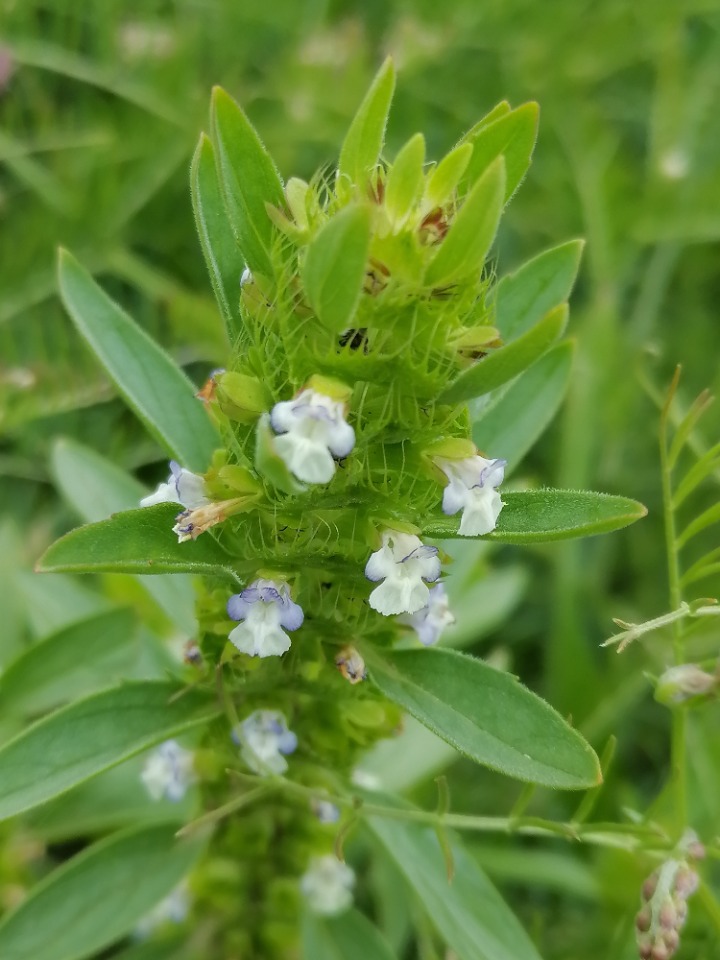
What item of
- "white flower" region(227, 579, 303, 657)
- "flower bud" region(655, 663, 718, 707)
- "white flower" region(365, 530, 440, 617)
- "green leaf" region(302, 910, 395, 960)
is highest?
"white flower" region(365, 530, 440, 617)

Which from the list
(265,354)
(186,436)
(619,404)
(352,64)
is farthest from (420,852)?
(352,64)

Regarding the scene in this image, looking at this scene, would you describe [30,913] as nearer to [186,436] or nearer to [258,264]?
[186,436]

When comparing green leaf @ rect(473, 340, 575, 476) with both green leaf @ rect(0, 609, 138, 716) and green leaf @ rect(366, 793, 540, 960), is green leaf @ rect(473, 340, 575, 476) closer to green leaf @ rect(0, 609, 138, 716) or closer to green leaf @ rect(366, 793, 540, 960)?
green leaf @ rect(366, 793, 540, 960)

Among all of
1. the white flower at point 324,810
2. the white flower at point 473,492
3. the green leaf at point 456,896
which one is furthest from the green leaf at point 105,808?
the white flower at point 473,492

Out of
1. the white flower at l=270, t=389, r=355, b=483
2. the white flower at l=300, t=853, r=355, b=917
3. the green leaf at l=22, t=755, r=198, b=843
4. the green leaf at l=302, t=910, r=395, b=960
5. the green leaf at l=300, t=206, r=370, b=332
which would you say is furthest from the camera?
the green leaf at l=22, t=755, r=198, b=843

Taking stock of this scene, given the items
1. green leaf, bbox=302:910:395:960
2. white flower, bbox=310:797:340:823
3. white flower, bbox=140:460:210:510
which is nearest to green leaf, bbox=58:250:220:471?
white flower, bbox=140:460:210:510

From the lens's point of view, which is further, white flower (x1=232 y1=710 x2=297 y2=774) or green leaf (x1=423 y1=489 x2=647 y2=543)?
white flower (x1=232 y1=710 x2=297 y2=774)

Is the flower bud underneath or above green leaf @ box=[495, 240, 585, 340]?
underneath
